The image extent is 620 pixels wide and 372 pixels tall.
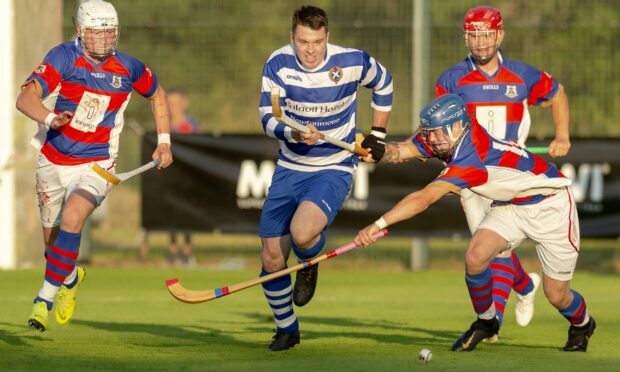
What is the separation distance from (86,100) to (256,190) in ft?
19.3

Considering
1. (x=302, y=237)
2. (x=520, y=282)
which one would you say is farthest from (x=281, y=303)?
(x=520, y=282)

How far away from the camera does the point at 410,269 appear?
51.5ft

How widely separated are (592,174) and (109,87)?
6918mm

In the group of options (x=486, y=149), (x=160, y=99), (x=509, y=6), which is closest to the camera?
(x=486, y=149)

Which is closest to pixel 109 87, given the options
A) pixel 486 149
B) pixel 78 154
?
pixel 78 154

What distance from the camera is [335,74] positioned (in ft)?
29.1

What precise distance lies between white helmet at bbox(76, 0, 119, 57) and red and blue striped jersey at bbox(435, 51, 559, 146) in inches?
94.0

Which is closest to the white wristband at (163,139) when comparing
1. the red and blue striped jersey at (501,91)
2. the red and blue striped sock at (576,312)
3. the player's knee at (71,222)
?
the player's knee at (71,222)

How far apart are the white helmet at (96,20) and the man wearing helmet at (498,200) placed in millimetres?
2106

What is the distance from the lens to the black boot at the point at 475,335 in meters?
8.45

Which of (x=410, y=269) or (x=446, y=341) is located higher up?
(x=446, y=341)

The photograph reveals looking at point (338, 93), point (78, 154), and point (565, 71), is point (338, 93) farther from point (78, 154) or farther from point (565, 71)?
point (565, 71)

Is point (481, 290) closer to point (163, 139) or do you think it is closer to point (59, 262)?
point (163, 139)

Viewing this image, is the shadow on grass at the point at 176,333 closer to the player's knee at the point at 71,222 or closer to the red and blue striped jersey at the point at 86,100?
the player's knee at the point at 71,222
